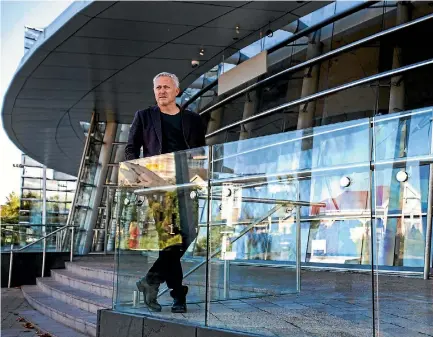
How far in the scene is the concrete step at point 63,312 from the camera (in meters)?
6.44

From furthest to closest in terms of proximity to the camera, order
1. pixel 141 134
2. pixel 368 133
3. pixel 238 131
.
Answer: pixel 238 131 → pixel 141 134 → pixel 368 133

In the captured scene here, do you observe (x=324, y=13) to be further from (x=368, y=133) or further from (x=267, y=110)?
(x=368, y=133)

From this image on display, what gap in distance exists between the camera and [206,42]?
434 inches

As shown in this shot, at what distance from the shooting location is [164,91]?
195 inches

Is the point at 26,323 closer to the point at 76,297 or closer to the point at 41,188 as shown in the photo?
the point at 76,297

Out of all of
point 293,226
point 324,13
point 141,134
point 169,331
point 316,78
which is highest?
point 324,13

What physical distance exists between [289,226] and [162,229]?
1.19m

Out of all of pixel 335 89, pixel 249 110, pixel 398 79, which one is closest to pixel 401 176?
pixel 398 79

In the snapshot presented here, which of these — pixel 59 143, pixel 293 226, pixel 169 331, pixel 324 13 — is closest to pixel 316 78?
pixel 324 13

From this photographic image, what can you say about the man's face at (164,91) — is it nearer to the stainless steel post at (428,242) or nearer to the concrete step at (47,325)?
the stainless steel post at (428,242)

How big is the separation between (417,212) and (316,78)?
888 cm

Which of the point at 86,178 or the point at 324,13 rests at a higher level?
the point at 324,13

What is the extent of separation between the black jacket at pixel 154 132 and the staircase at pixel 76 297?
2.28 meters

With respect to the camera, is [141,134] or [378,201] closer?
[378,201]
